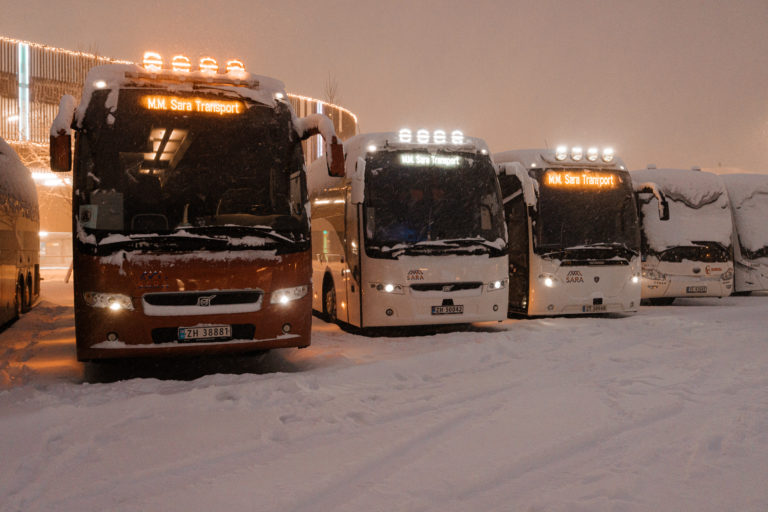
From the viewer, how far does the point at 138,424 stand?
5320 mm

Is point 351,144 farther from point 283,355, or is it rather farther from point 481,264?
point 283,355

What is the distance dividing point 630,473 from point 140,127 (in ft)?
19.4

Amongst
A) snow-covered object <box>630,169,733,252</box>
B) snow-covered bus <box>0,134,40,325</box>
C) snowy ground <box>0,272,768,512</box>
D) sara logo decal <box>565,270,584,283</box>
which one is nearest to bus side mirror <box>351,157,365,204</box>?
snowy ground <box>0,272,768,512</box>

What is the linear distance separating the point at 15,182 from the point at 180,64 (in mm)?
6909

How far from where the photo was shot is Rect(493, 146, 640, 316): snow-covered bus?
12.7 metres

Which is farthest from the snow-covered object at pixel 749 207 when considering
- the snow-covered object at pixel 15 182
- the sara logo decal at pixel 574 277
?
the snow-covered object at pixel 15 182

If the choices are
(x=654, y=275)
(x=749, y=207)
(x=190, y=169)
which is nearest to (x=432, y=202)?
(x=190, y=169)

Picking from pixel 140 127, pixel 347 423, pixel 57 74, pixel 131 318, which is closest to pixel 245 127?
pixel 140 127

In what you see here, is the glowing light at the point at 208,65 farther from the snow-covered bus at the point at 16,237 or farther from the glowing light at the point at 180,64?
the snow-covered bus at the point at 16,237

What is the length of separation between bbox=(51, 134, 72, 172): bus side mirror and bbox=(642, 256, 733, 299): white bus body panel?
12.5 meters

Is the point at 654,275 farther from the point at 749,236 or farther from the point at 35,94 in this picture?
the point at 35,94

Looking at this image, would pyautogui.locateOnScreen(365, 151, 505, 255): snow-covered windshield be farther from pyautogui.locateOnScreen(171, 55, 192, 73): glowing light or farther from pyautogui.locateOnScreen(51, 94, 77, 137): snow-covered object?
pyautogui.locateOnScreen(51, 94, 77, 137): snow-covered object

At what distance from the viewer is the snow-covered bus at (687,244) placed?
605 inches

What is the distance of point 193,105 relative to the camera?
25.1ft
